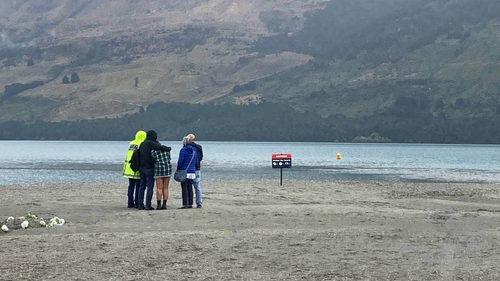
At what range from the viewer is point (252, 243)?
49.8 feet

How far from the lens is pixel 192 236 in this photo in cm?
1591

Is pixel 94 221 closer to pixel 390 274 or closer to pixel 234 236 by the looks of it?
pixel 234 236

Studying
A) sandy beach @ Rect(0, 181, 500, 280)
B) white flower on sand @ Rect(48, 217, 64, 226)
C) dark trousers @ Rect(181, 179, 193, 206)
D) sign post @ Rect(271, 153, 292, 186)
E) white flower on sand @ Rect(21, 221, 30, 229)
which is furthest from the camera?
sign post @ Rect(271, 153, 292, 186)

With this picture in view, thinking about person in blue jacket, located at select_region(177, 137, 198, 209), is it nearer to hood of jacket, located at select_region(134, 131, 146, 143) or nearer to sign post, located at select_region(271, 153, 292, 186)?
hood of jacket, located at select_region(134, 131, 146, 143)

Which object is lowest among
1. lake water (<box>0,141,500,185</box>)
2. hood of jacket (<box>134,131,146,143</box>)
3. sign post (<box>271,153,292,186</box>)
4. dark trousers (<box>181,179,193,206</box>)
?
lake water (<box>0,141,500,185</box>)

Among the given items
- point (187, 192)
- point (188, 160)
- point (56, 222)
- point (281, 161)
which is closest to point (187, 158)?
point (188, 160)

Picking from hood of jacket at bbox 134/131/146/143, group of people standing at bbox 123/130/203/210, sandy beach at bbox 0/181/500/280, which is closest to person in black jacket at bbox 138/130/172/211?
group of people standing at bbox 123/130/203/210

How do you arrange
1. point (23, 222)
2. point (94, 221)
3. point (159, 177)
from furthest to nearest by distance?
1. point (159, 177)
2. point (94, 221)
3. point (23, 222)

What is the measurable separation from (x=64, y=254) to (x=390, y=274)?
565 centimetres

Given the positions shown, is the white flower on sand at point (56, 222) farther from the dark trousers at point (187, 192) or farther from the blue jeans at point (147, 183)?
the dark trousers at point (187, 192)

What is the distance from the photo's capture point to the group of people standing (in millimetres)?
20062

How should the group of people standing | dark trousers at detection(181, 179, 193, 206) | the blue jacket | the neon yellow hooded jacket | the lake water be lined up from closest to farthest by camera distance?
the group of people standing, the neon yellow hooded jacket, the blue jacket, dark trousers at detection(181, 179, 193, 206), the lake water

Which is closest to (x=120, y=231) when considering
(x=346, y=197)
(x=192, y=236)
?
(x=192, y=236)

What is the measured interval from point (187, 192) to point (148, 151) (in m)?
1.97
